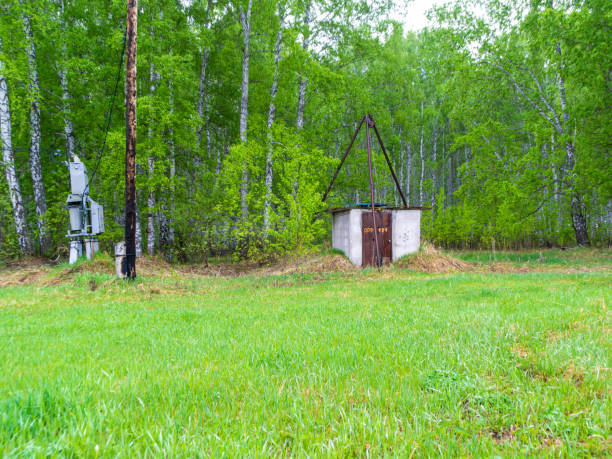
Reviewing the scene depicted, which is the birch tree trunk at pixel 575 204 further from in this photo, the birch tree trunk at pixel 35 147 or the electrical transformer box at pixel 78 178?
the birch tree trunk at pixel 35 147

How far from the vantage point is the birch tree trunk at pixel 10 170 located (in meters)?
13.1

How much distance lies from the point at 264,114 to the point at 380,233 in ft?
38.3

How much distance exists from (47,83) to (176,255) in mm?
11436

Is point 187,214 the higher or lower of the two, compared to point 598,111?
lower

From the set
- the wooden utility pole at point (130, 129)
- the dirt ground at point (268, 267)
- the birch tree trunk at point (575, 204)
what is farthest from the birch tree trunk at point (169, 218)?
the birch tree trunk at point (575, 204)

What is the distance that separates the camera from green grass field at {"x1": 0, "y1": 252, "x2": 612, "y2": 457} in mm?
1746

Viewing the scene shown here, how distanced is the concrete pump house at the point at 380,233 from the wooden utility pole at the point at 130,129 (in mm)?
8058

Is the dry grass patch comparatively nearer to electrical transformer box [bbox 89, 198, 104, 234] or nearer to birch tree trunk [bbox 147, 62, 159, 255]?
birch tree trunk [bbox 147, 62, 159, 255]

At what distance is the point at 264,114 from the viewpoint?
67.7 ft

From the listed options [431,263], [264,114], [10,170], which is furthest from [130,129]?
[264,114]

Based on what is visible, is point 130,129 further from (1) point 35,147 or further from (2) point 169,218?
(1) point 35,147

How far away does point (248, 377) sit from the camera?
2.63 m

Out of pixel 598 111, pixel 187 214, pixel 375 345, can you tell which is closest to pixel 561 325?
pixel 375 345

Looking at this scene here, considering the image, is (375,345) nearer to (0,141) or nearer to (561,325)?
(561,325)
